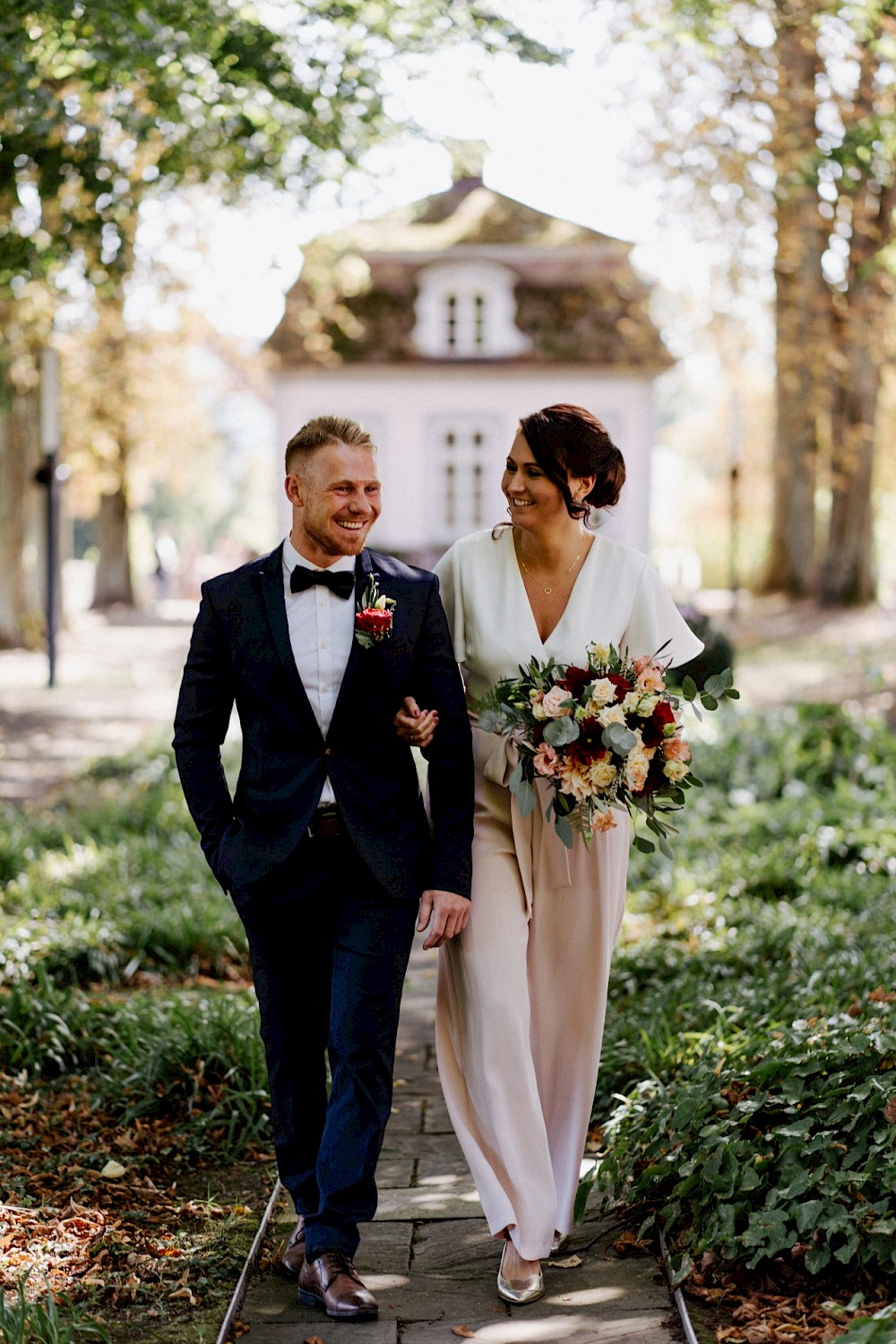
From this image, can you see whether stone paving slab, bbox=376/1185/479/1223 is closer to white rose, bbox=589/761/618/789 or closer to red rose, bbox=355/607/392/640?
white rose, bbox=589/761/618/789

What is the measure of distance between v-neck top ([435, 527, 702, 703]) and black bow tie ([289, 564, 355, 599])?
1.28 feet

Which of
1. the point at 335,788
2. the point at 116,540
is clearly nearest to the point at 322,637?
the point at 335,788

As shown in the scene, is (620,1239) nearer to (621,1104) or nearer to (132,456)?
(621,1104)

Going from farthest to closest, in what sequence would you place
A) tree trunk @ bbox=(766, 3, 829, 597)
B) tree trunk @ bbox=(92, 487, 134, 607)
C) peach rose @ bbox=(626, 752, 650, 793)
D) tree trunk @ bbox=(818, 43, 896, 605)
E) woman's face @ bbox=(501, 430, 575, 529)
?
tree trunk @ bbox=(92, 487, 134, 607), tree trunk @ bbox=(818, 43, 896, 605), tree trunk @ bbox=(766, 3, 829, 597), woman's face @ bbox=(501, 430, 575, 529), peach rose @ bbox=(626, 752, 650, 793)

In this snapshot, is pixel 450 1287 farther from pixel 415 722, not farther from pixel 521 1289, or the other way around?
pixel 415 722


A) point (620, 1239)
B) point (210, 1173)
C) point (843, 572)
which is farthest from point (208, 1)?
point (843, 572)

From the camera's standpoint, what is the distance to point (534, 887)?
13.9ft

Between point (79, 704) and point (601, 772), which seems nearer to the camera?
point (601, 772)

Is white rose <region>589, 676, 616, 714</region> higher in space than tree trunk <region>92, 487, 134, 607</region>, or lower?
higher

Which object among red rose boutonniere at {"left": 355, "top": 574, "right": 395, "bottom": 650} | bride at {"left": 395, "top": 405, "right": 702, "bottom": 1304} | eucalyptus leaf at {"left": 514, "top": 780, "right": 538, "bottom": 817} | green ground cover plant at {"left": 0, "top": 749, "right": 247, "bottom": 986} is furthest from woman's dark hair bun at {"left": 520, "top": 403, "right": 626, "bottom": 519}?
green ground cover plant at {"left": 0, "top": 749, "right": 247, "bottom": 986}

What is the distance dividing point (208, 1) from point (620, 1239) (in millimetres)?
6219

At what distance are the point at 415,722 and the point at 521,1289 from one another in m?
1.47

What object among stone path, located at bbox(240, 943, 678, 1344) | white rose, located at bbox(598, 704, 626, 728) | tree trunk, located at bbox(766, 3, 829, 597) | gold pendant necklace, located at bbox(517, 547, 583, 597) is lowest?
stone path, located at bbox(240, 943, 678, 1344)

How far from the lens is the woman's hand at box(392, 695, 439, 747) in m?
3.85
